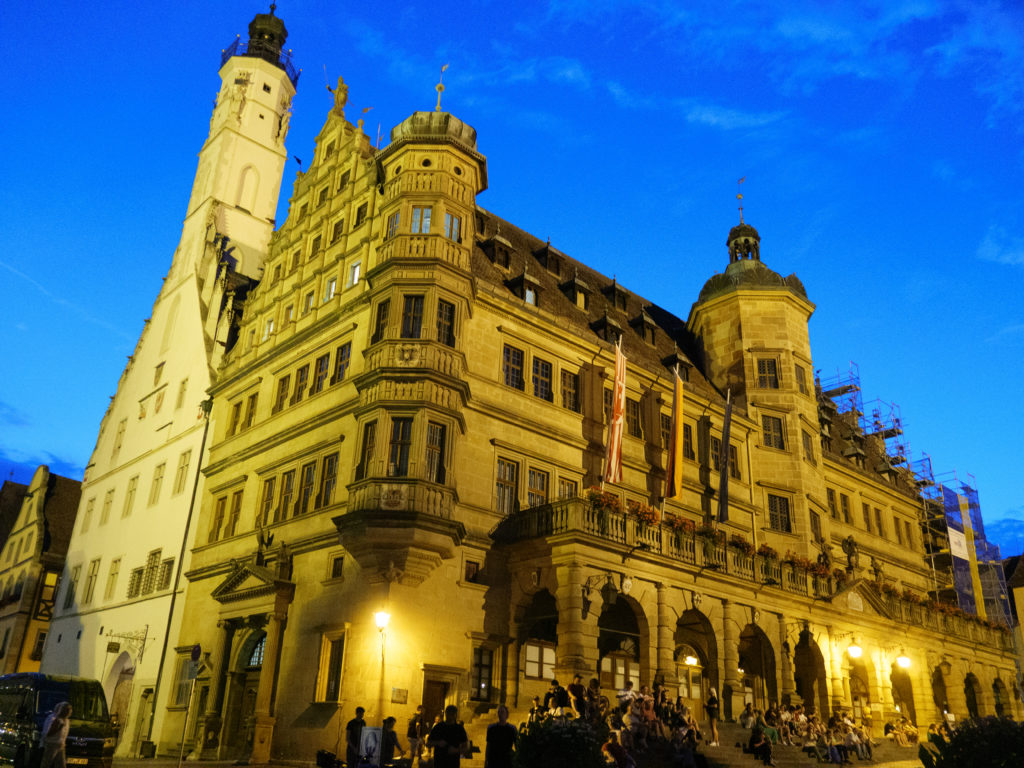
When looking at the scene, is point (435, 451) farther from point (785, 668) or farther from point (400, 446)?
point (785, 668)

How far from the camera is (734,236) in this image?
46.8m

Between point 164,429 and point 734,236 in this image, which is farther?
point 734,236

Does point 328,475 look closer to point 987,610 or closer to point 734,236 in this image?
point 734,236

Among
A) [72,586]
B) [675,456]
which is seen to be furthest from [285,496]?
[72,586]

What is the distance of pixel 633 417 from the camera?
35344 mm

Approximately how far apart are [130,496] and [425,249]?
23719 mm

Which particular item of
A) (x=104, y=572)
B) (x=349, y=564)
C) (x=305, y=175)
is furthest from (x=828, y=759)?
(x=104, y=572)

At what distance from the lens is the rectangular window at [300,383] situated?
33.2 meters

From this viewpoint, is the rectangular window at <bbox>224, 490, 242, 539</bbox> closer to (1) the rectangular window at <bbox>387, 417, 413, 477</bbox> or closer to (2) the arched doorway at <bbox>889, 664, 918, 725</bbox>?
(1) the rectangular window at <bbox>387, 417, 413, 477</bbox>

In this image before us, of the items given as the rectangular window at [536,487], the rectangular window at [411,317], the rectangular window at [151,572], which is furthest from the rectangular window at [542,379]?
the rectangular window at [151,572]

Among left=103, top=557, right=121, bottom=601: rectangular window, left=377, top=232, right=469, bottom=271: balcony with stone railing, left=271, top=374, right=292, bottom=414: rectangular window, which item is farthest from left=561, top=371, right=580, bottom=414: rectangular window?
left=103, top=557, right=121, bottom=601: rectangular window

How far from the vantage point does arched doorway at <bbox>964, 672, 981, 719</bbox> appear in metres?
43.1

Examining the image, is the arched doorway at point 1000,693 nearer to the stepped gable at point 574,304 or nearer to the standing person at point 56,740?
the stepped gable at point 574,304

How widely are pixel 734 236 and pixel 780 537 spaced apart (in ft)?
55.4
